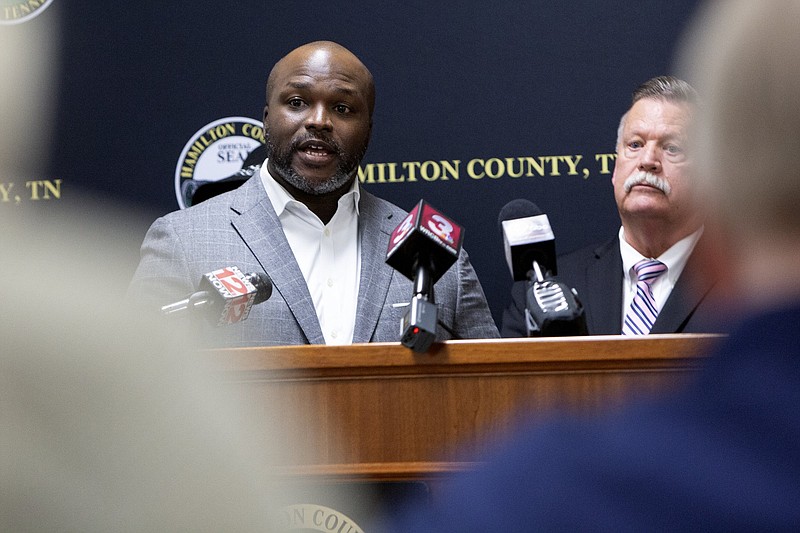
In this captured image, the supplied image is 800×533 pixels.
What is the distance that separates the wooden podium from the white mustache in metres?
1.26

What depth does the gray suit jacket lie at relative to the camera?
276 centimetres

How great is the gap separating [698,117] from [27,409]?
0.45 meters

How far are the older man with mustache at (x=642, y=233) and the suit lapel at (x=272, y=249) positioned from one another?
63 centimetres

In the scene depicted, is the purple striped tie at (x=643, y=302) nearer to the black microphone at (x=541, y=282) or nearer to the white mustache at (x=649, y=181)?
the white mustache at (x=649, y=181)

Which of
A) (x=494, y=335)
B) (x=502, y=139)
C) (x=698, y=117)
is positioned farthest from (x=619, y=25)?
(x=698, y=117)

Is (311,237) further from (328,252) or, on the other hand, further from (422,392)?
(422,392)

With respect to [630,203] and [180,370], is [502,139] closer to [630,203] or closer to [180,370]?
[630,203]

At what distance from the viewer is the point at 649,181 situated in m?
3.27

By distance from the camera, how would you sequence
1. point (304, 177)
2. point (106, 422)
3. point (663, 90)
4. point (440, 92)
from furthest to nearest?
point (440, 92) < point (663, 90) < point (304, 177) < point (106, 422)

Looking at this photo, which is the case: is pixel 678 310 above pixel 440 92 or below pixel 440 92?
below

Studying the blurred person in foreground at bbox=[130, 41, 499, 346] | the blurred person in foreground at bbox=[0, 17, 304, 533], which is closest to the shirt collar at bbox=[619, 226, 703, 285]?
the blurred person in foreground at bbox=[130, 41, 499, 346]

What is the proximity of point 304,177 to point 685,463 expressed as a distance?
2632 millimetres

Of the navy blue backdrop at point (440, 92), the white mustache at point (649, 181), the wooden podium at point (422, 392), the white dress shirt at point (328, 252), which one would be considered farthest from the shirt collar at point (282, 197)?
the wooden podium at point (422, 392)

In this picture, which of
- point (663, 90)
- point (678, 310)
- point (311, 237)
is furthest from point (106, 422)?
point (663, 90)
